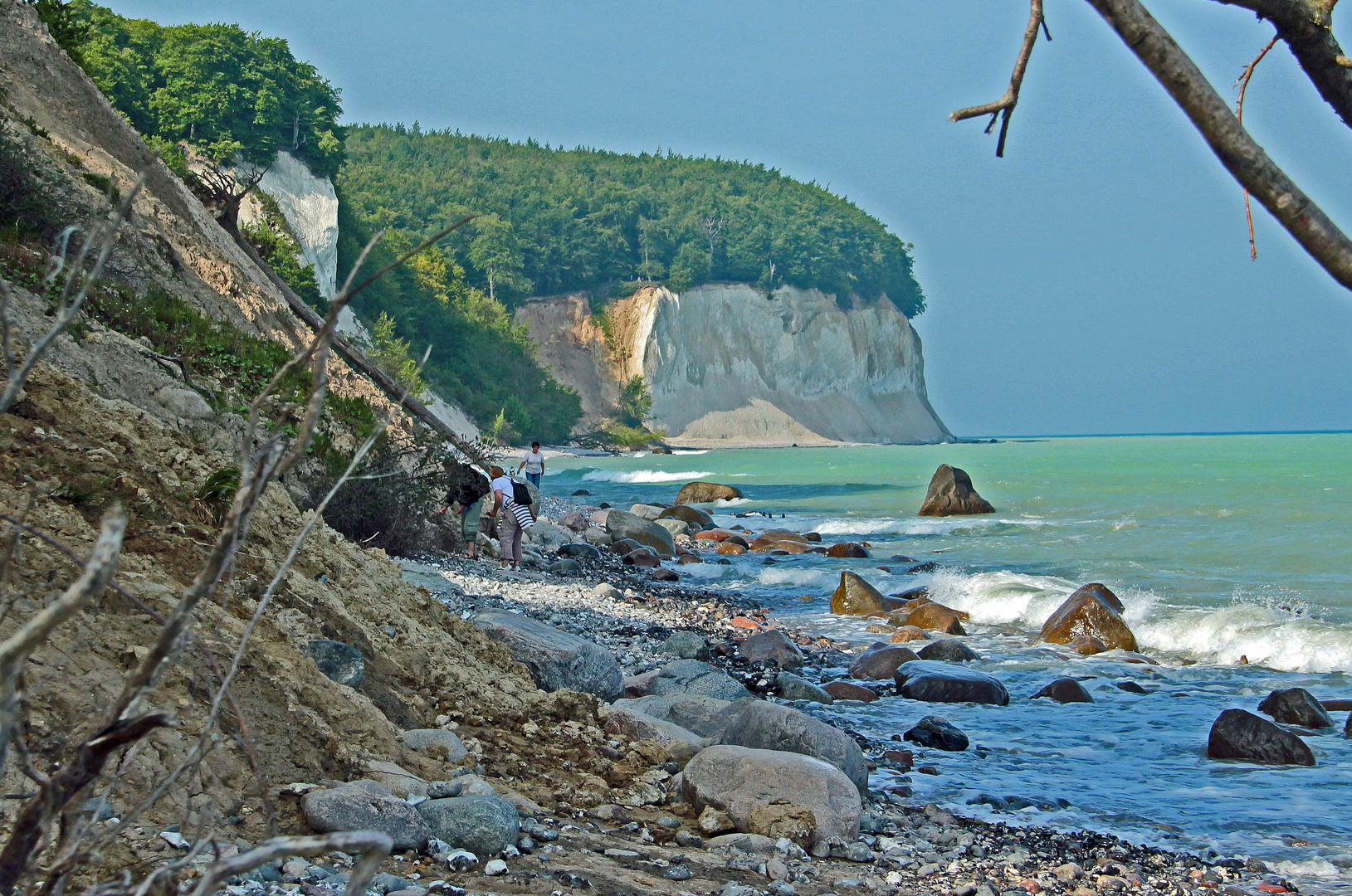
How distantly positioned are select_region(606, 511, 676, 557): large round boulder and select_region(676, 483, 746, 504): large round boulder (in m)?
14.4

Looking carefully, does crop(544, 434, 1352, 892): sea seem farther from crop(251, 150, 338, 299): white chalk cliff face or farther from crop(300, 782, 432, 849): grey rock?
crop(251, 150, 338, 299): white chalk cliff face

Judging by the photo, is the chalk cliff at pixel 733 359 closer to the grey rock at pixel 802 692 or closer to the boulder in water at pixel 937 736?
the grey rock at pixel 802 692

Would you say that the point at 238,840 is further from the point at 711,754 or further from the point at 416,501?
the point at 416,501

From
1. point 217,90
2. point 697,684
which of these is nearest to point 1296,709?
point 697,684

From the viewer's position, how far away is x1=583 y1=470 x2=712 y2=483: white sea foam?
4991 centimetres

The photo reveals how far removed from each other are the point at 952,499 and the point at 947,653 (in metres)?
19.4

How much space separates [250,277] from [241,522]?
50.7ft

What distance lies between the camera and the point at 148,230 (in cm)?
1286

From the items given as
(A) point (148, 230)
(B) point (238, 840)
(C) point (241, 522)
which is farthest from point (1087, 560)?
A: (C) point (241, 522)

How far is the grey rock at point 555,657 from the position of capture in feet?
23.2

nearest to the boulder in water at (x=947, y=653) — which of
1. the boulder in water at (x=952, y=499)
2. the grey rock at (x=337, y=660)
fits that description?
the grey rock at (x=337, y=660)

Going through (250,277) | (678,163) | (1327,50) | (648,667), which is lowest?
(648,667)

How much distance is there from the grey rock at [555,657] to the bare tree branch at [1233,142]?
19.1 ft

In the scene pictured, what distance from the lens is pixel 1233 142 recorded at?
1.90 metres
